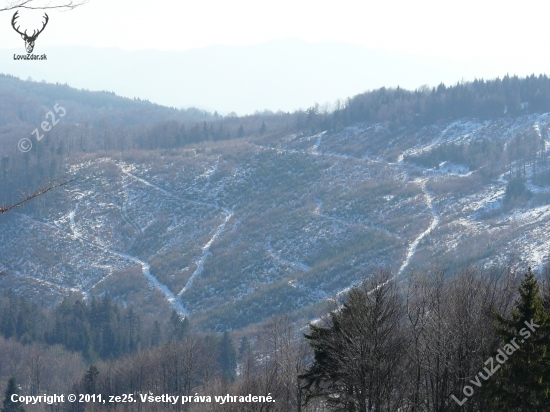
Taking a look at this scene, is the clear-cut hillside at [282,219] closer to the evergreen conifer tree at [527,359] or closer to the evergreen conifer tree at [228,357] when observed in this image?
the evergreen conifer tree at [228,357]

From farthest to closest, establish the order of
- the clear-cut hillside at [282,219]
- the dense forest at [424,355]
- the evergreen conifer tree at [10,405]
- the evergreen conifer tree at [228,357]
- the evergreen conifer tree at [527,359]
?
the clear-cut hillside at [282,219] → the evergreen conifer tree at [228,357] → the evergreen conifer tree at [10,405] → the dense forest at [424,355] → the evergreen conifer tree at [527,359]

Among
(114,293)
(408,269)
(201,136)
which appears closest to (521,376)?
(408,269)

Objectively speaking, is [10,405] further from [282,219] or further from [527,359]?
[282,219]

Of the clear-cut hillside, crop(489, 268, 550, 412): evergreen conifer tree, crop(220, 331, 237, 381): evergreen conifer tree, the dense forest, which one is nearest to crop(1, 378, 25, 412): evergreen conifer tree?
the dense forest

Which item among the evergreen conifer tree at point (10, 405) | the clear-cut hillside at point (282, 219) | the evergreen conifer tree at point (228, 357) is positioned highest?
the clear-cut hillside at point (282, 219)

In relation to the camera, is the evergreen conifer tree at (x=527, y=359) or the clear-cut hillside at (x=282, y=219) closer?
the evergreen conifer tree at (x=527, y=359)

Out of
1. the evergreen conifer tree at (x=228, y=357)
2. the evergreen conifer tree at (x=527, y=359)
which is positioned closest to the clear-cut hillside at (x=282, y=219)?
the evergreen conifer tree at (x=228, y=357)

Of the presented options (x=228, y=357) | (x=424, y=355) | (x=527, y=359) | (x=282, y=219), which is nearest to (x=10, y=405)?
(x=228, y=357)

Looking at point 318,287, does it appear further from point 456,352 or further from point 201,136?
point 201,136
